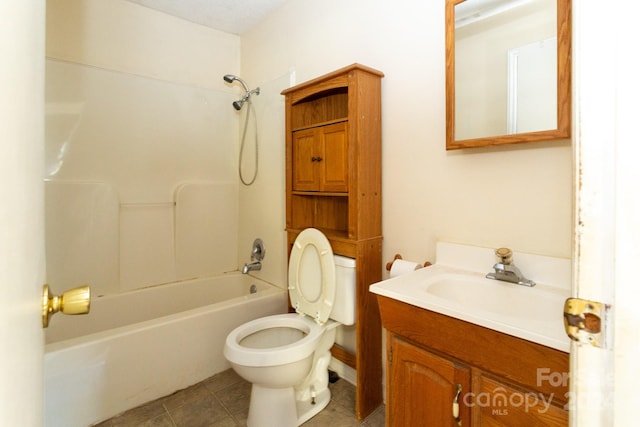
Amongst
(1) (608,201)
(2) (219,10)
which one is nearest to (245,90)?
(2) (219,10)

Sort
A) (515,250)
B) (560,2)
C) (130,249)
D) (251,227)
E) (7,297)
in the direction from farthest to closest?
(251,227), (130,249), (515,250), (560,2), (7,297)

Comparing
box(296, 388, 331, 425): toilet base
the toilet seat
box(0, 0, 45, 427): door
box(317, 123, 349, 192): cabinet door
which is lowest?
box(296, 388, 331, 425): toilet base

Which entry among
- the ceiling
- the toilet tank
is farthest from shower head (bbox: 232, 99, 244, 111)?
the toilet tank

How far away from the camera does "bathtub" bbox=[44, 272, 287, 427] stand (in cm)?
151

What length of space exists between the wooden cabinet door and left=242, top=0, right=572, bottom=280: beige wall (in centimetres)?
23

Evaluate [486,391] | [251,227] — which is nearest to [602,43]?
[486,391]

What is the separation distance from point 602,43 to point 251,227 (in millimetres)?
2534

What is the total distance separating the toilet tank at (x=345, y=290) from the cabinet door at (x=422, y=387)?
1.41 feet

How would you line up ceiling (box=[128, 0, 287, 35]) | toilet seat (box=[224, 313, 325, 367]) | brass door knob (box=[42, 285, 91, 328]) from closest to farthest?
brass door knob (box=[42, 285, 91, 328]) → toilet seat (box=[224, 313, 325, 367]) → ceiling (box=[128, 0, 287, 35])

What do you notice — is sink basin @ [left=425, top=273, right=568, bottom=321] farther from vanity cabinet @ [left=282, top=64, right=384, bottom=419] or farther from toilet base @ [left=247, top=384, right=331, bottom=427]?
toilet base @ [left=247, top=384, right=331, bottom=427]

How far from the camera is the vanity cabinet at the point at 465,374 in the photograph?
0.80 meters

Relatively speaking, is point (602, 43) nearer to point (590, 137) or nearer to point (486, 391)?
point (590, 137)

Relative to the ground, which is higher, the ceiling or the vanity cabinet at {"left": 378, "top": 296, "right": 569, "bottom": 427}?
the ceiling

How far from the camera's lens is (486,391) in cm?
92
